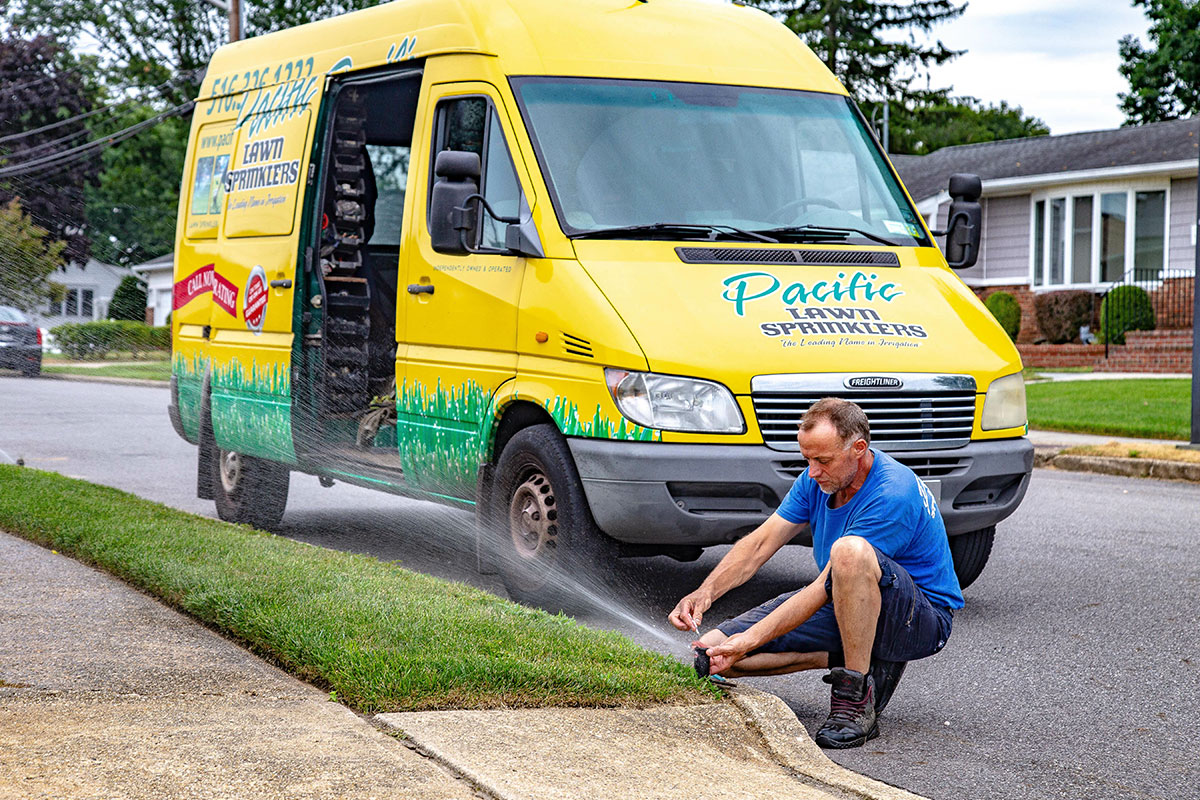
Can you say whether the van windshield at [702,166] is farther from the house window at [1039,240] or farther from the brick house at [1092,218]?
the house window at [1039,240]

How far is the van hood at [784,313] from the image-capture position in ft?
21.1

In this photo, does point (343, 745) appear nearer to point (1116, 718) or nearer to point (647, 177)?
point (1116, 718)

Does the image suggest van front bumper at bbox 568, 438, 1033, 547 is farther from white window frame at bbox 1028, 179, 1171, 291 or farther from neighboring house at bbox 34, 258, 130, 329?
neighboring house at bbox 34, 258, 130, 329

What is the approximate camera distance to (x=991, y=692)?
5.70 m

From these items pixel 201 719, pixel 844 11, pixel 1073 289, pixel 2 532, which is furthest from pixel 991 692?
pixel 844 11

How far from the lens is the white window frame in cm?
2945

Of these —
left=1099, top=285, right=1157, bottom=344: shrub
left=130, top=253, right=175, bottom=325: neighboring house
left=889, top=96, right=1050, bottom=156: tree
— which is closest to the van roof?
left=1099, top=285, right=1157, bottom=344: shrub

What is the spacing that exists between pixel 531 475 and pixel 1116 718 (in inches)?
109

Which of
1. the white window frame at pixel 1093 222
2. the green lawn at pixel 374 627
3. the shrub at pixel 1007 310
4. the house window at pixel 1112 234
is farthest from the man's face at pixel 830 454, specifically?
the house window at pixel 1112 234

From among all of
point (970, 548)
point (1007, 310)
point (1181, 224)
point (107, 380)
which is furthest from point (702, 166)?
point (107, 380)

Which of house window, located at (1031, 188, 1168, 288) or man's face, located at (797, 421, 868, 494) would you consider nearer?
man's face, located at (797, 421, 868, 494)

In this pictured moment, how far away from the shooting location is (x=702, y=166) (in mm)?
7383

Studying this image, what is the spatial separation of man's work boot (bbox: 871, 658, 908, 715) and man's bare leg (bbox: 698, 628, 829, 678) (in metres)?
0.18

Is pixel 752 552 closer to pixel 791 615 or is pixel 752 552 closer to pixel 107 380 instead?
Answer: pixel 791 615
